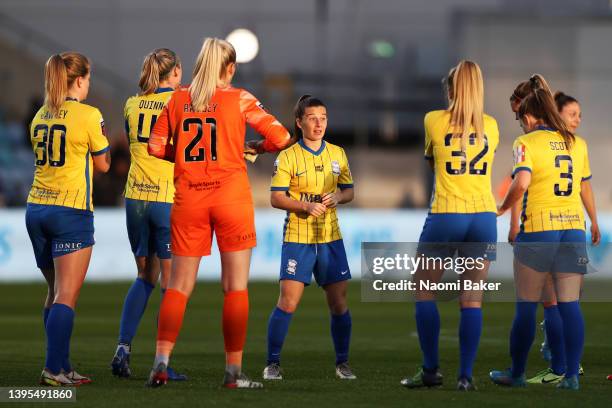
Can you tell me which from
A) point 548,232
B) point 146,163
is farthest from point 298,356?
point 548,232

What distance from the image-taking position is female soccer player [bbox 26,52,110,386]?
8367 mm

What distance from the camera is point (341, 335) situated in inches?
359

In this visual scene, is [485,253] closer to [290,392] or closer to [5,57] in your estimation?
[290,392]

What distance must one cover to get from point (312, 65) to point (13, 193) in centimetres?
686

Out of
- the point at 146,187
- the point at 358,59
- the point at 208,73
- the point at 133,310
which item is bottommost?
the point at 133,310

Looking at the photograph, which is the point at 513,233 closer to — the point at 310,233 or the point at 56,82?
the point at 310,233

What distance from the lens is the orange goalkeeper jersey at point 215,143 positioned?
25.9 ft

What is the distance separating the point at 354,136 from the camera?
27.5m

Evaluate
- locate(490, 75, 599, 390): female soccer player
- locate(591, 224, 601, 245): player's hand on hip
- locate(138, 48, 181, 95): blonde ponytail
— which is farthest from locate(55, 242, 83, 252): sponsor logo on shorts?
locate(591, 224, 601, 245): player's hand on hip

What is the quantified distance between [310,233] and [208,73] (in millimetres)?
1630

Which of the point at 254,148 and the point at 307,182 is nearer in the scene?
the point at 254,148

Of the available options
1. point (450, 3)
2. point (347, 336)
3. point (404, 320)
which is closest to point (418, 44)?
point (450, 3)

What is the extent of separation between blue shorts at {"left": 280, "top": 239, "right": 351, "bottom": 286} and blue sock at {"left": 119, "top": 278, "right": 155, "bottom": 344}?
3.18 ft

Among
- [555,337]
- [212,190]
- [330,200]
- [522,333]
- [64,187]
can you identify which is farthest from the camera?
[330,200]
